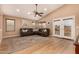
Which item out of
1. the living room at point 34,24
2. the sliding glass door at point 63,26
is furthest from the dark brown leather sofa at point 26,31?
the sliding glass door at point 63,26

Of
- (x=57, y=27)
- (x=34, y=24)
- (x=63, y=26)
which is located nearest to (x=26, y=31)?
(x=34, y=24)

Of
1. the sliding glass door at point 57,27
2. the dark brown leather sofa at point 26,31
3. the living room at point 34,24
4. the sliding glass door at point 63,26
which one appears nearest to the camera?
the living room at point 34,24

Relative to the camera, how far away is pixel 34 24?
310 centimetres

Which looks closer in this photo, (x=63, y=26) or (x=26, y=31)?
(x=26, y=31)

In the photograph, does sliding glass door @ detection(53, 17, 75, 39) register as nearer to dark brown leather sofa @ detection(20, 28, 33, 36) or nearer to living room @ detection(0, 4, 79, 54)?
living room @ detection(0, 4, 79, 54)

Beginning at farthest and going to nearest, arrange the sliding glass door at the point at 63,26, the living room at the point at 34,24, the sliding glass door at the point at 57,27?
the sliding glass door at the point at 57,27
the sliding glass door at the point at 63,26
the living room at the point at 34,24

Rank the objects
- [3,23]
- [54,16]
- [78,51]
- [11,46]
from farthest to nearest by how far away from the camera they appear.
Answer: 1. [11,46]
2. [54,16]
3. [3,23]
4. [78,51]

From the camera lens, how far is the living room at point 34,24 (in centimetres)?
281

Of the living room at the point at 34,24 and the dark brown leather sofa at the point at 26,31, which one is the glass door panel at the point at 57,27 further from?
the dark brown leather sofa at the point at 26,31

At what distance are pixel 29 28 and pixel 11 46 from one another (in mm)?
1574

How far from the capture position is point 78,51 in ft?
7.38

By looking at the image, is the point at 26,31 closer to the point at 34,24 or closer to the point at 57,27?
the point at 34,24
